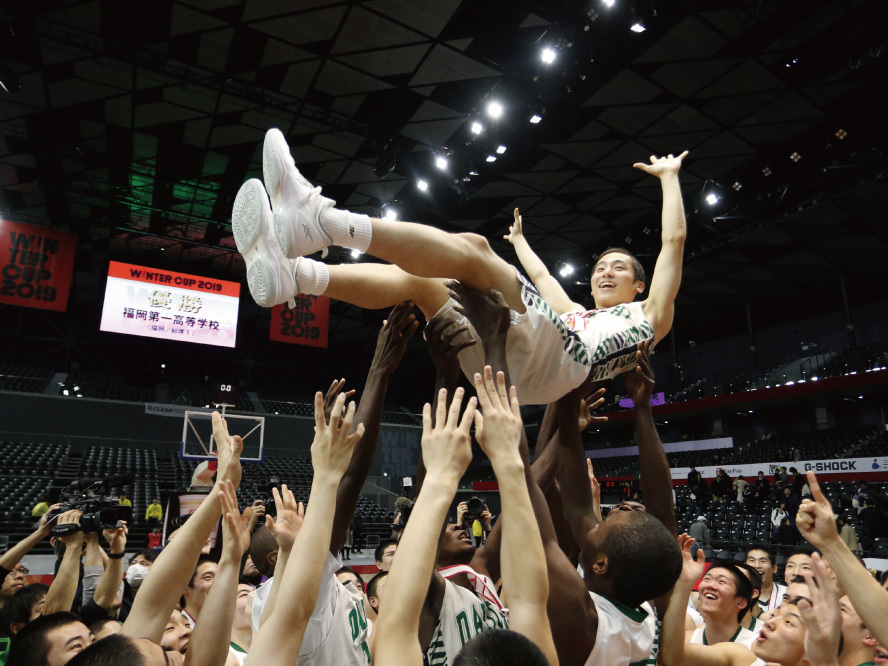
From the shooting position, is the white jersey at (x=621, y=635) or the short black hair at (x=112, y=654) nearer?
the short black hair at (x=112, y=654)

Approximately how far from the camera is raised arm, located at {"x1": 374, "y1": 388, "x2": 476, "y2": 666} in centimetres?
117

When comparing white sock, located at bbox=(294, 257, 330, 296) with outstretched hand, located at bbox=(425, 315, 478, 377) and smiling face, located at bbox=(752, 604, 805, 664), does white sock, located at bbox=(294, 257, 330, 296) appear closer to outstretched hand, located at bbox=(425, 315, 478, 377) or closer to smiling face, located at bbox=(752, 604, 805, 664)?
outstretched hand, located at bbox=(425, 315, 478, 377)

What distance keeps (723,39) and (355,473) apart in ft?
28.2

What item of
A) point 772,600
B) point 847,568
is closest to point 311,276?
point 847,568

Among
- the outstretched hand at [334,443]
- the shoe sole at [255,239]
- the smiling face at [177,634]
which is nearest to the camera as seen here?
the outstretched hand at [334,443]

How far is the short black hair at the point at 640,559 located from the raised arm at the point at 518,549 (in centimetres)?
41

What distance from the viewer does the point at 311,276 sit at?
2324 mm

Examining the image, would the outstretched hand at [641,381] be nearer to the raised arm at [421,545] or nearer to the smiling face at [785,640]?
the smiling face at [785,640]

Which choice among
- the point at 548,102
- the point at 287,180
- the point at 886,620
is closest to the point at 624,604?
the point at 886,620

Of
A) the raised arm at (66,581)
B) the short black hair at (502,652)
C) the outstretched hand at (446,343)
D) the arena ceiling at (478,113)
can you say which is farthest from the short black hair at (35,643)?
the arena ceiling at (478,113)

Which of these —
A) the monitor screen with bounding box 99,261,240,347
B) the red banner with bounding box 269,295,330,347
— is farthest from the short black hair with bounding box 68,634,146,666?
the monitor screen with bounding box 99,261,240,347

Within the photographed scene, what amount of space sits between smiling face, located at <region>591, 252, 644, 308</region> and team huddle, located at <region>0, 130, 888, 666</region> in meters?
0.30

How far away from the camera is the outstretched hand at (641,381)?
2.51 m

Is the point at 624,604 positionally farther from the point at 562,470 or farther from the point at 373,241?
the point at 373,241
